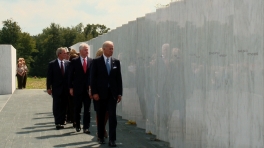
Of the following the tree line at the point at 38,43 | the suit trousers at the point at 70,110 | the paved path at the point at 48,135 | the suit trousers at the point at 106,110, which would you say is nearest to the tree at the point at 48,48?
the tree line at the point at 38,43

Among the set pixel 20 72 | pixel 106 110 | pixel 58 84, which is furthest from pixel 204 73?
pixel 20 72

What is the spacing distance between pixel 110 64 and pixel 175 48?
5.08 feet

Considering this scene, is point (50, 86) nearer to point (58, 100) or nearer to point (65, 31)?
point (58, 100)

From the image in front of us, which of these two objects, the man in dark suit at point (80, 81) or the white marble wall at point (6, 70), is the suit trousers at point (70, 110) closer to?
the man in dark suit at point (80, 81)

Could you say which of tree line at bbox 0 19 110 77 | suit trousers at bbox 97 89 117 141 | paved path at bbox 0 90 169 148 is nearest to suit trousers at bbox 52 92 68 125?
paved path at bbox 0 90 169 148

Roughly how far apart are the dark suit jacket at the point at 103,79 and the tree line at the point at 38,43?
90576 mm

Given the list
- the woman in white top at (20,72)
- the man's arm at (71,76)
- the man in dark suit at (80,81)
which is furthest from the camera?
the woman in white top at (20,72)

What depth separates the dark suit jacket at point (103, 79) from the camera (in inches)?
471

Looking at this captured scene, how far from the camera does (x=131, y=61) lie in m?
16.4

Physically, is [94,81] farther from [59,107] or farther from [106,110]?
[59,107]

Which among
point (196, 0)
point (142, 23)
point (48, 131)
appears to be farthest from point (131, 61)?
point (196, 0)

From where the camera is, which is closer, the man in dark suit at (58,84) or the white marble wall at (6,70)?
the man in dark suit at (58,84)

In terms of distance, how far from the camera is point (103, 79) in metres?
12.0

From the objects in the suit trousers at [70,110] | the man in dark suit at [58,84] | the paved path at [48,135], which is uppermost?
the man in dark suit at [58,84]
